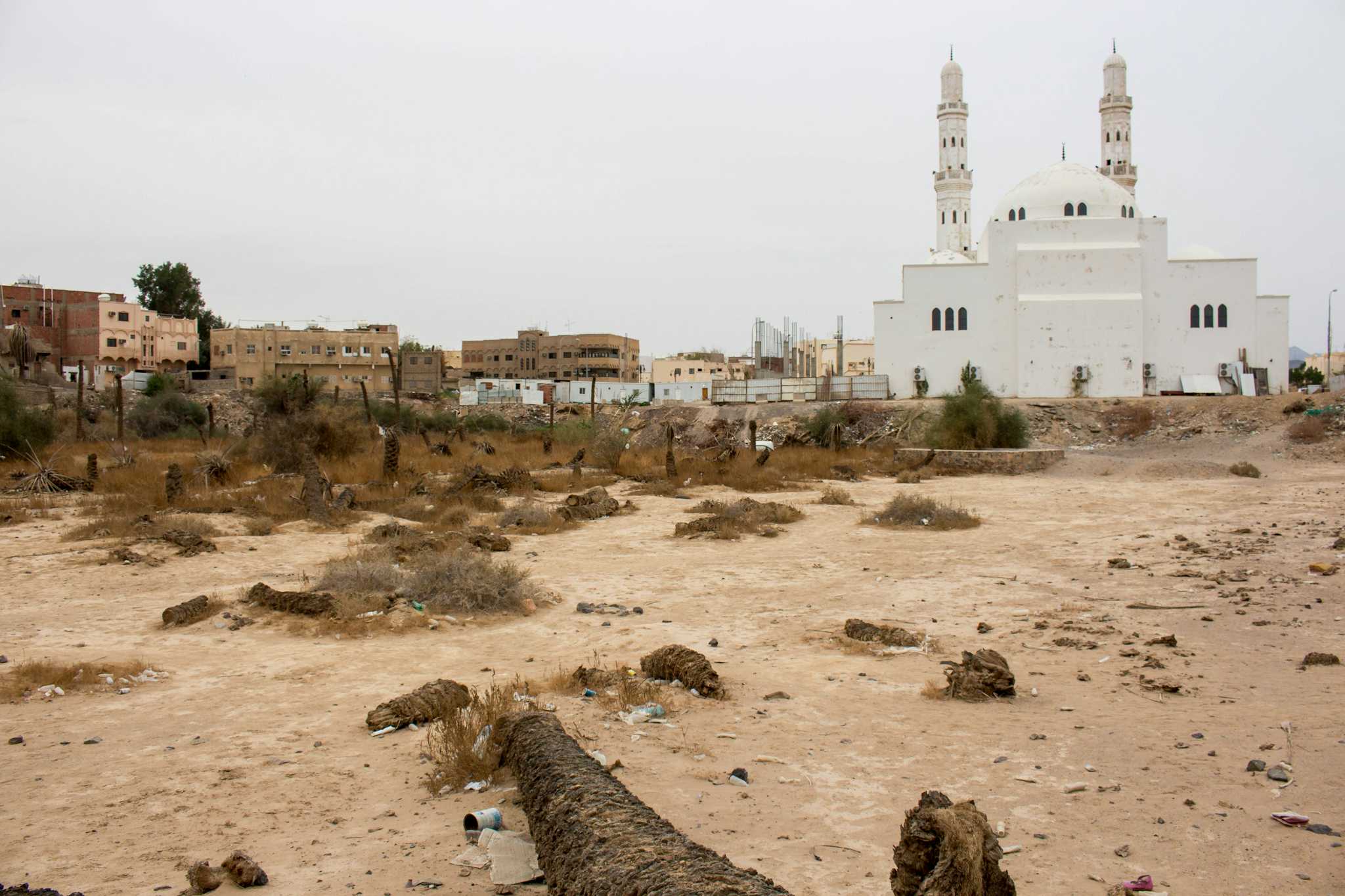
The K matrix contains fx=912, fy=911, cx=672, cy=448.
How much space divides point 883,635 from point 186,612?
648 cm

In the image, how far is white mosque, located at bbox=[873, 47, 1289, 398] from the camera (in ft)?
138

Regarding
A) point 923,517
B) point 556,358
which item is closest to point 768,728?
point 923,517

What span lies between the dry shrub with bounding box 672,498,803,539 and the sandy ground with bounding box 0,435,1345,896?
2.30 metres

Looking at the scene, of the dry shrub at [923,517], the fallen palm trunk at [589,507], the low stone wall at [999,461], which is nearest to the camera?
the dry shrub at [923,517]

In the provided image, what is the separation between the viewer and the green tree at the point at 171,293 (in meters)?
75.6

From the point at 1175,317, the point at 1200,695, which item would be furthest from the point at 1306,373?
the point at 1200,695

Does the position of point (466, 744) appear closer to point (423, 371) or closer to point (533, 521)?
point (533, 521)

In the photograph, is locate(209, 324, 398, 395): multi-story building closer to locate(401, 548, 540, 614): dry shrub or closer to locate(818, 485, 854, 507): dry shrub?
locate(818, 485, 854, 507): dry shrub

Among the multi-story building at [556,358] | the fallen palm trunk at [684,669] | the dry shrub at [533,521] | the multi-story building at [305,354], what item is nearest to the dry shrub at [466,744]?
the fallen palm trunk at [684,669]

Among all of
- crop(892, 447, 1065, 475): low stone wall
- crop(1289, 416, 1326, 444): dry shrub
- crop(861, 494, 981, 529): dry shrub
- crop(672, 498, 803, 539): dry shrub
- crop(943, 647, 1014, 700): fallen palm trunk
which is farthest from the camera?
crop(1289, 416, 1326, 444): dry shrub

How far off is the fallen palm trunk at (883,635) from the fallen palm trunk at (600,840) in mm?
4146

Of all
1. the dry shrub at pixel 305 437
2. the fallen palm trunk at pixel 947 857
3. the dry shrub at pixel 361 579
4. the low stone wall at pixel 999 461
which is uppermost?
the dry shrub at pixel 305 437

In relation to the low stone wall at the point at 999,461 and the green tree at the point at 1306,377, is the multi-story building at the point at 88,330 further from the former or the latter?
the green tree at the point at 1306,377

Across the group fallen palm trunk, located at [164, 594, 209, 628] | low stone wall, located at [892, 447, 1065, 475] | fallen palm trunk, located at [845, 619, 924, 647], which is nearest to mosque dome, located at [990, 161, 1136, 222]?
low stone wall, located at [892, 447, 1065, 475]
